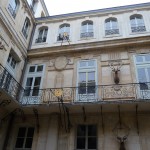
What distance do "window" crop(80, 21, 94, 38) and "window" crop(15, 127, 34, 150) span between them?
5257mm

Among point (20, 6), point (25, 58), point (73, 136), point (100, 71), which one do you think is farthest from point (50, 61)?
point (73, 136)

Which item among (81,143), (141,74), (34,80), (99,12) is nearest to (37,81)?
(34,80)

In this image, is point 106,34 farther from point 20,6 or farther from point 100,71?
point 20,6

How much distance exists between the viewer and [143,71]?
882cm

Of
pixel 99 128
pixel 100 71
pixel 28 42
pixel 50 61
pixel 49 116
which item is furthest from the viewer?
pixel 28 42

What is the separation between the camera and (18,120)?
8.83m

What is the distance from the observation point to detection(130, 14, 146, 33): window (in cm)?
1012

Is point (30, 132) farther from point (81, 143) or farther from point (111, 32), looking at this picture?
point (111, 32)

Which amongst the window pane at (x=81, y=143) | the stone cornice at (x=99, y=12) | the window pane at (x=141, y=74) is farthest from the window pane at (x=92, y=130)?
the stone cornice at (x=99, y=12)

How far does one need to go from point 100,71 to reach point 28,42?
4.39m

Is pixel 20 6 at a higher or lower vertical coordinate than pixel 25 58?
higher

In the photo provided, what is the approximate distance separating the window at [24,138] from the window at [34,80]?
1.55 meters

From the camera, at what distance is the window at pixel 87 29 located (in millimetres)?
10680

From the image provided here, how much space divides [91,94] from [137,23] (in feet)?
15.1
